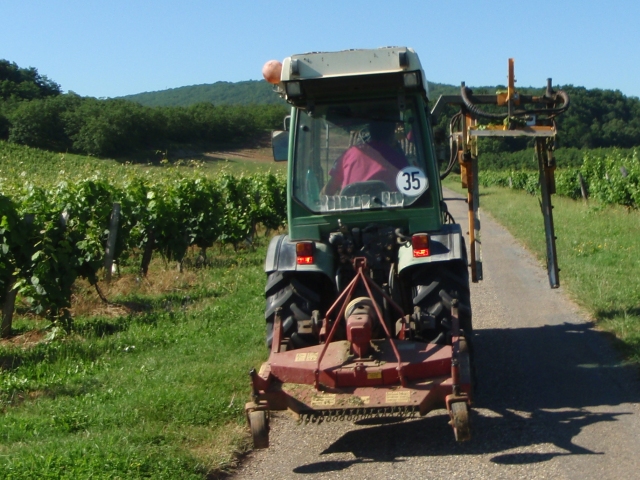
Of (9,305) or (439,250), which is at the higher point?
(439,250)

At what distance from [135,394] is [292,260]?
1662 mm

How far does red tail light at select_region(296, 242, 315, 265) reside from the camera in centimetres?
584

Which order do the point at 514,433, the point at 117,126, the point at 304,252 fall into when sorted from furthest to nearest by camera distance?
1. the point at 117,126
2. the point at 304,252
3. the point at 514,433

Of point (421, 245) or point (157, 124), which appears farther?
point (157, 124)

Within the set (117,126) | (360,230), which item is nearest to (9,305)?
(360,230)

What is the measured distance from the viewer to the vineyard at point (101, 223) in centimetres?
883

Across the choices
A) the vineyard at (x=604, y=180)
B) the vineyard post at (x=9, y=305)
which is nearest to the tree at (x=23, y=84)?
the vineyard at (x=604, y=180)

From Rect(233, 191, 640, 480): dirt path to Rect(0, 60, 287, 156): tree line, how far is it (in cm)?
3060

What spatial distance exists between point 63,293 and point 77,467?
458 cm

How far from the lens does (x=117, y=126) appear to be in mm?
40344

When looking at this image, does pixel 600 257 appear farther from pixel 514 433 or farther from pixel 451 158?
pixel 514 433

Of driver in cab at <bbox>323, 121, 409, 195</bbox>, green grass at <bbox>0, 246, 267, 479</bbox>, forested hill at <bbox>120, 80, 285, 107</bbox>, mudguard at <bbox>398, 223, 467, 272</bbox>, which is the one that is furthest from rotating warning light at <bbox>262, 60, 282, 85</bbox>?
forested hill at <bbox>120, 80, 285, 107</bbox>

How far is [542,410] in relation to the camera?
5.80 meters

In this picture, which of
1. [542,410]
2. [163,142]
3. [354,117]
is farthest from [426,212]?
[163,142]
